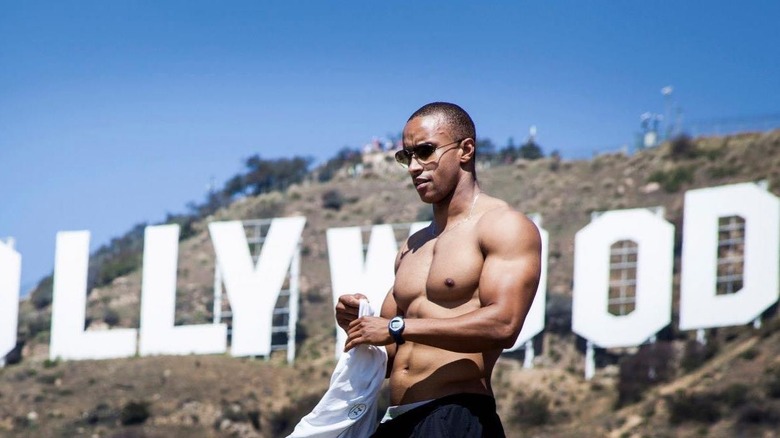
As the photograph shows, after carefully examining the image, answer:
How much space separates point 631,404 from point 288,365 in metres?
10.4

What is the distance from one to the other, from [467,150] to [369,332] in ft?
2.78

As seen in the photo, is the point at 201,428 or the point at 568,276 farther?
the point at 568,276

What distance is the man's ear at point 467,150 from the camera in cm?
555

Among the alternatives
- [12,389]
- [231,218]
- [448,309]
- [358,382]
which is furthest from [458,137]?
[231,218]

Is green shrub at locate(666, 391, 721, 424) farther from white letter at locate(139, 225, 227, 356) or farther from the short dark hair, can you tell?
the short dark hair

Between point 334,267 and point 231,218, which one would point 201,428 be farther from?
point 231,218

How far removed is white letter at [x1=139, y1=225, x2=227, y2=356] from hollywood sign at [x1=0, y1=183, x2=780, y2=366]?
28 mm

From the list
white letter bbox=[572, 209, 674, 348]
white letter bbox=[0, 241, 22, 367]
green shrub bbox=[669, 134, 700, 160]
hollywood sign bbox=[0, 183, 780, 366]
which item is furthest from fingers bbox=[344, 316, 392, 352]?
green shrub bbox=[669, 134, 700, 160]

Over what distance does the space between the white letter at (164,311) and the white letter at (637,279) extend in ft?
32.5

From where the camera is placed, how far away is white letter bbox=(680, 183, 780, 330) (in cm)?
3612

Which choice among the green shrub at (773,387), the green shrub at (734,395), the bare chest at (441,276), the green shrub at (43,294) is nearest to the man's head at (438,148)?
the bare chest at (441,276)

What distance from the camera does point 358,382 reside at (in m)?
5.50

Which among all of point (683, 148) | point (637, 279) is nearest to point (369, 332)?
point (637, 279)

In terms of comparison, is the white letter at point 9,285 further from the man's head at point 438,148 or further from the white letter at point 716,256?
the man's head at point 438,148
